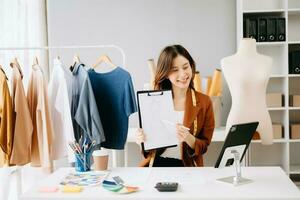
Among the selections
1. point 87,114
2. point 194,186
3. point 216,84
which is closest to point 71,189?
point 194,186

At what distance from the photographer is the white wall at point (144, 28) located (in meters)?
4.56

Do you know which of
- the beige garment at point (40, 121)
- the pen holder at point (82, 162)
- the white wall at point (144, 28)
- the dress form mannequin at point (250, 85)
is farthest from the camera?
the white wall at point (144, 28)

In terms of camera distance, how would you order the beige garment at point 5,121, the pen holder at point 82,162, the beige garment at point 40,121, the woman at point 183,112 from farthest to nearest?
1. the beige garment at point 40,121
2. the beige garment at point 5,121
3. the woman at point 183,112
4. the pen holder at point 82,162

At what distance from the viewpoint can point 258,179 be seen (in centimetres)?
234


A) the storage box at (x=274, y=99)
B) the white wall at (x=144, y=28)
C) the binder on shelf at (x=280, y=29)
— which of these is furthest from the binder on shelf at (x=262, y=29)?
the storage box at (x=274, y=99)

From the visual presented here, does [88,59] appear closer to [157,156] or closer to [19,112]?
[19,112]

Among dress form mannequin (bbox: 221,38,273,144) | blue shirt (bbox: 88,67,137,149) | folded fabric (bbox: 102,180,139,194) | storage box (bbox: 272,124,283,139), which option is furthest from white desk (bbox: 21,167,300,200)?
storage box (bbox: 272,124,283,139)

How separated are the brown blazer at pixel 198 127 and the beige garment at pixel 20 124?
84 centimetres

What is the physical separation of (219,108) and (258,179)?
77.2 inches

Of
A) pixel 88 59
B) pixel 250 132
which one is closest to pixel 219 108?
pixel 88 59

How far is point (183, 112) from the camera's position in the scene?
295 cm

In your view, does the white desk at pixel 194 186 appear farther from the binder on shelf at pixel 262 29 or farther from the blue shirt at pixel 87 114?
the binder on shelf at pixel 262 29

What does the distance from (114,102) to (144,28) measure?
1690 millimetres

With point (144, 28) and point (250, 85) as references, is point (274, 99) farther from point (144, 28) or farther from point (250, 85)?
point (144, 28)
